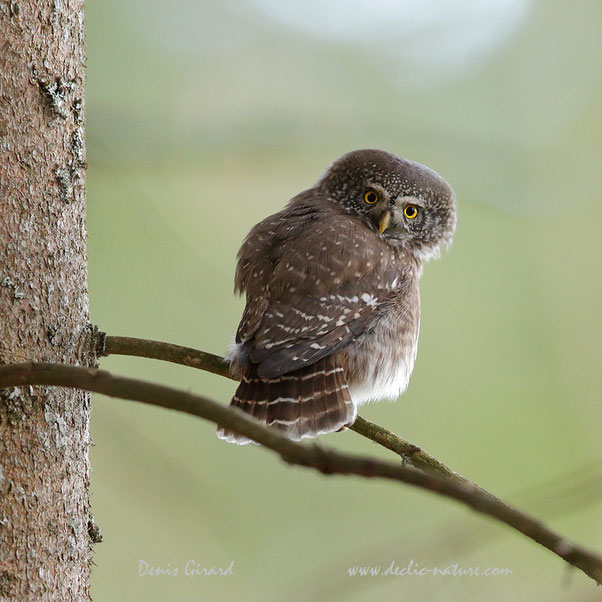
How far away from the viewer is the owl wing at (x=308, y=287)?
2803 mm

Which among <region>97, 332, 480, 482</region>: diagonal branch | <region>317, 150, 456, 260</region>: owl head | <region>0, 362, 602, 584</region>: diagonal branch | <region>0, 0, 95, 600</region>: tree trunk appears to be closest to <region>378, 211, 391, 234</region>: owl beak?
<region>317, 150, 456, 260</region>: owl head

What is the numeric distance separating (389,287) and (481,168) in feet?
1.99

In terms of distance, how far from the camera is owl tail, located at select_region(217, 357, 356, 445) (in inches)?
106

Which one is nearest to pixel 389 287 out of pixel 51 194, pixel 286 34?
pixel 51 194

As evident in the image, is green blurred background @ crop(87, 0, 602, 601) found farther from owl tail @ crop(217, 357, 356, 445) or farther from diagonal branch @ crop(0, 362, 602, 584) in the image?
diagonal branch @ crop(0, 362, 602, 584)

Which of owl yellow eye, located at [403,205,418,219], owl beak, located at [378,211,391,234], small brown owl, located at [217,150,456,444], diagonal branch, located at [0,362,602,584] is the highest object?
owl yellow eye, located at [403,205,418,219]

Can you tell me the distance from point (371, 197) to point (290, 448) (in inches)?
105

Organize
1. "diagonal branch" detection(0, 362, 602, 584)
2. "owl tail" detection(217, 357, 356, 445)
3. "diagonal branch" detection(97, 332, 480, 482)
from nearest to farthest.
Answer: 1. "diagonal branch" detection(0, 362, 602, 584)
2. "diagonal branch" detection(97, 332, 480, 482)
3. "owl tail" detection(217, 357, 356, 445)

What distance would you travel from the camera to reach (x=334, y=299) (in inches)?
116

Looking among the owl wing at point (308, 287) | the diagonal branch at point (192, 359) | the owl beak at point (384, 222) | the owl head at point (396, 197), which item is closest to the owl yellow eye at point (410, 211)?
the owl head at point (396, 197)

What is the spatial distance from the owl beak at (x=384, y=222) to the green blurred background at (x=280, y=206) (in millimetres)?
316

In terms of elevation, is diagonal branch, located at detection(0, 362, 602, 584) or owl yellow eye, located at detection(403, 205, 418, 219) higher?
owl yellow eye, located at detection(403, 205, 418, 219)

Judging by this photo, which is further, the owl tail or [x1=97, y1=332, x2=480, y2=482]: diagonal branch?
the owl tail

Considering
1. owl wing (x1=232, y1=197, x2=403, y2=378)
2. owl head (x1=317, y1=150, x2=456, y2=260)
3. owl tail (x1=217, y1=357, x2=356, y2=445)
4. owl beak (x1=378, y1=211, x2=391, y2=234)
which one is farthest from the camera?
owl head (x1=317, y1=150, x2=456, y2=260)
